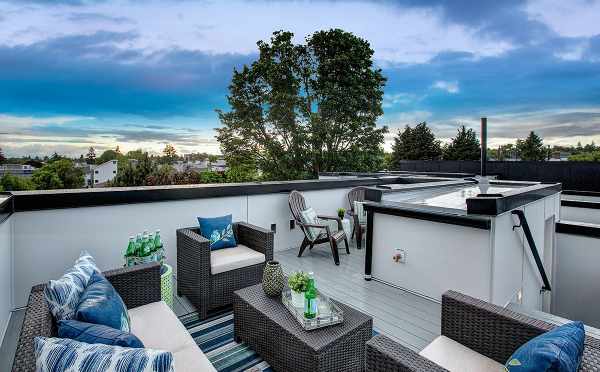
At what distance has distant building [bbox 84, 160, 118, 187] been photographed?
4022 millimetres

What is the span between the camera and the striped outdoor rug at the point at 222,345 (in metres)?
2.03

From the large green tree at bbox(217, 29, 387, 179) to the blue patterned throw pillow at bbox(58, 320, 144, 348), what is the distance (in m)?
12.4

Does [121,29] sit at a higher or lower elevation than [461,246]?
higher

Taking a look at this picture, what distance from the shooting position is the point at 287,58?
13359mm

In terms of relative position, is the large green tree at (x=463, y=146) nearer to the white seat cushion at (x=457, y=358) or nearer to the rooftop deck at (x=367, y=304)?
the rooftop deck at (x=367, y=304)

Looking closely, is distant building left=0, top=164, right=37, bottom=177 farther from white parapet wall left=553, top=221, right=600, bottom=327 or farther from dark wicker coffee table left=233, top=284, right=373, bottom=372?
white parapet wall left=553, top=221, right=600, bottom=327

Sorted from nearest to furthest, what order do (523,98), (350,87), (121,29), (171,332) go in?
(171,332) → (121,29) → (350,87) → (523,98)

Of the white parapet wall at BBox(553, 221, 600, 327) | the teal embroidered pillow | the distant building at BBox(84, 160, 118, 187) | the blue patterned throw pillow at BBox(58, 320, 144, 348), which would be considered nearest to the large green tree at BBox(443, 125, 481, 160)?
the white parapet wall at BBox(553, 221, 600, 327)

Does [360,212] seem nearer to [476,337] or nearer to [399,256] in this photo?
[399,256]

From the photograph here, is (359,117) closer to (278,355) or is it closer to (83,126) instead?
(83,126)

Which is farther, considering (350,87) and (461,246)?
(350,87)

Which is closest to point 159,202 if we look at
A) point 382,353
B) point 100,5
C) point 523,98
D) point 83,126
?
point 382,353

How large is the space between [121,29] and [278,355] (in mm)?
8981

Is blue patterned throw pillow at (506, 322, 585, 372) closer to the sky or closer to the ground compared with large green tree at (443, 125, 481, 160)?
closer to the ground
